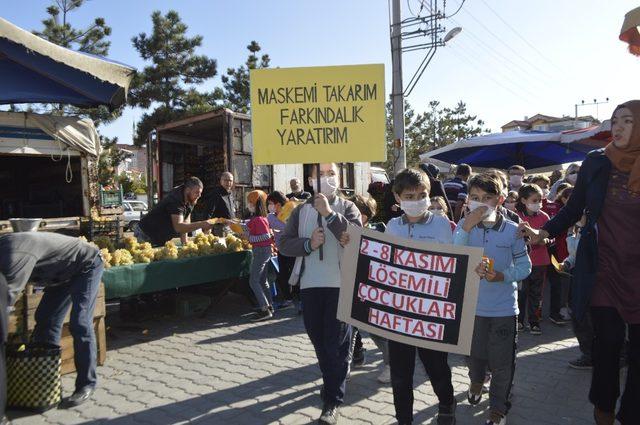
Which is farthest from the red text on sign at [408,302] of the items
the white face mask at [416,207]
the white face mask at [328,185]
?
the white face mask at [328,185]

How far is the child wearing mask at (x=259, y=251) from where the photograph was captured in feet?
22.6

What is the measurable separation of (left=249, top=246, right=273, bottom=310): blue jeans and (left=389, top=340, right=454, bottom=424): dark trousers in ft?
12.6

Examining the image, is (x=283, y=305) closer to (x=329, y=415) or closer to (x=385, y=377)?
(x=385, y=377)

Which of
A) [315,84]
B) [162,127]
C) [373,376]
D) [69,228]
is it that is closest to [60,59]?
[315,84]

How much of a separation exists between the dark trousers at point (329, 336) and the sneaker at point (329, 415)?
0.11 feet

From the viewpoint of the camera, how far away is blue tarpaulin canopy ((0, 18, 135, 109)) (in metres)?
4.71

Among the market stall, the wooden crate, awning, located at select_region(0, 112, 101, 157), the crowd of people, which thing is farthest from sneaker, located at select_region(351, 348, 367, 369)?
awning, located at select_region(0, 112, 101, 157)

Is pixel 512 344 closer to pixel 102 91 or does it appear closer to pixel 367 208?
pixel 367 208

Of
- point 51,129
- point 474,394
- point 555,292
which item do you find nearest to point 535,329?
point 555,292

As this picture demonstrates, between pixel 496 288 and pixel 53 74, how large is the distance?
15.3 ft

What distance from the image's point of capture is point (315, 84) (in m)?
3.80

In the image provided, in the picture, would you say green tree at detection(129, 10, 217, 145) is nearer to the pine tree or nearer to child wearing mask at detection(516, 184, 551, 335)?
the pine tree

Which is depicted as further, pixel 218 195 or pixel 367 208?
pixel 218 195

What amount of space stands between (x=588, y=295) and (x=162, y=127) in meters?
11.9
